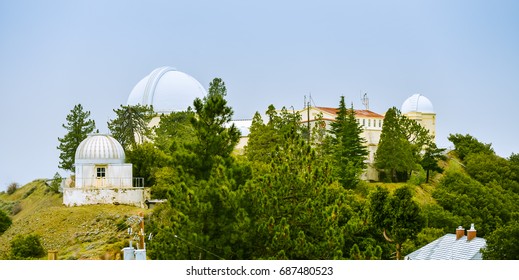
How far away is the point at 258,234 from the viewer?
21.2 m

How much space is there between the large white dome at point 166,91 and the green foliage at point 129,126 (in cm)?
431

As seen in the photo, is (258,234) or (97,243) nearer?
(258,234)

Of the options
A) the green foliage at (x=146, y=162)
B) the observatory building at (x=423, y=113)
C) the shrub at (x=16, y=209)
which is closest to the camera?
the green foliage at (x=146, y=162)

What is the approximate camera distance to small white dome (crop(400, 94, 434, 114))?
50969 mm

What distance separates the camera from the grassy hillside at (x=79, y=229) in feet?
99.6

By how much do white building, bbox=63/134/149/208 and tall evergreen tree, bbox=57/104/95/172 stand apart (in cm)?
184

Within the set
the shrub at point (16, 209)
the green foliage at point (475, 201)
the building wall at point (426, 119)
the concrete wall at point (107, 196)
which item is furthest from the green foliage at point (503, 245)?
the building wall at point (426, 119)

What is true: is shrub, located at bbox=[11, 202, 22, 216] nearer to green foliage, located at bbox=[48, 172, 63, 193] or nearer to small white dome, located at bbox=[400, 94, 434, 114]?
green foliage, located at bbox=[48, 172, 63, 193]

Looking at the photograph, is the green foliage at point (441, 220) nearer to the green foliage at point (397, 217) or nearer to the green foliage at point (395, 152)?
the green foliage at point (395, 152)

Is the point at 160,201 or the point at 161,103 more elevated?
the point at 161,103

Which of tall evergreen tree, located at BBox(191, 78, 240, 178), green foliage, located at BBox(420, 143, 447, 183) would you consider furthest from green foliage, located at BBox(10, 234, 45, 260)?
green foliage, located at BBox(420, 143, 447, 183)
